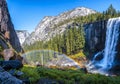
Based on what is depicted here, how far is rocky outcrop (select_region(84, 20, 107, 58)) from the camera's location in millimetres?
90438

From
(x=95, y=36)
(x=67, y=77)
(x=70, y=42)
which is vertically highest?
(x=67, y=77)

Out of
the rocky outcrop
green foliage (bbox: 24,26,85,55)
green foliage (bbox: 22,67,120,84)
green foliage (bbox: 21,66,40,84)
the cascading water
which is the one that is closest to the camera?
green foliage (bbox: 21,66,40,84)

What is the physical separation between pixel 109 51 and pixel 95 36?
18400mm

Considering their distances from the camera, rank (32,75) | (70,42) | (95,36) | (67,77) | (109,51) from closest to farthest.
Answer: (32,75) → (67,77) → (109,51) → (95,36) → (70,42)

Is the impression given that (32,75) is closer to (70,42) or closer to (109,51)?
(109,51)

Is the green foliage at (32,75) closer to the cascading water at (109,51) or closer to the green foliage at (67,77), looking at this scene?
the green foliage at (67,77)

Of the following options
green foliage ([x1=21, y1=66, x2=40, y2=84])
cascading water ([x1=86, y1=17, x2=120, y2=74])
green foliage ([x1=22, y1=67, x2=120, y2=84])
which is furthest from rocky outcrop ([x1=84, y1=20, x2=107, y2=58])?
green foliage ([x1=21, y1=66, x2=40, y2=84])

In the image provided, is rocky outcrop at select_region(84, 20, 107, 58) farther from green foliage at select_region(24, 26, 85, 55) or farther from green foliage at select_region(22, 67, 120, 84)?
green foliage at select_region(22, 67, 120, 84)

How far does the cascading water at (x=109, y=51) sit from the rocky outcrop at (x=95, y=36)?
3912mm

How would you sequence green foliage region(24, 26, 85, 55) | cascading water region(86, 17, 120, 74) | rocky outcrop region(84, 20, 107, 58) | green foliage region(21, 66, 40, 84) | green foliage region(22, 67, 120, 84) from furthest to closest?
green foliage region(24, 26, 85, 55) → rocky outcrop region(84, 20, 107, 58) → cascading water region(86, 17, 120, 74) → green foliage region(22, 67, 120, 84) → green foliage region(21, 66, 40, 84)

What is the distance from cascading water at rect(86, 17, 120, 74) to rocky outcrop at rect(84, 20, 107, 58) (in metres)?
3.91

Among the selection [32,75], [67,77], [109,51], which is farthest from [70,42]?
[32,75]

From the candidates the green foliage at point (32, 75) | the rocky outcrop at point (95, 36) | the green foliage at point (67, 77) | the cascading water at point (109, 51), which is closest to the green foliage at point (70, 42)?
the rocky outcrop at point (95, 36)

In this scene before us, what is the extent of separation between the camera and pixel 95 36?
96.9m
